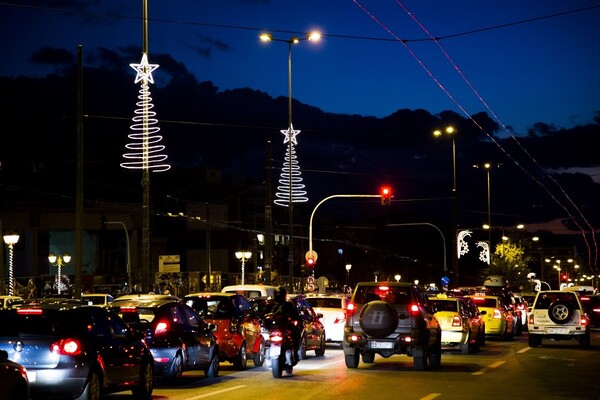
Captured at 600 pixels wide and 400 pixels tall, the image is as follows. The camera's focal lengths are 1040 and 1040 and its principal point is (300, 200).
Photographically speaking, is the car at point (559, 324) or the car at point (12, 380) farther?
the car at point (559, 324)

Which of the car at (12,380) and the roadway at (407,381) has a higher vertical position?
the car at (12,380)

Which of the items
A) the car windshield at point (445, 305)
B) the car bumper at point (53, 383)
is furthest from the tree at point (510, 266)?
the car bumper at point (53, 383)

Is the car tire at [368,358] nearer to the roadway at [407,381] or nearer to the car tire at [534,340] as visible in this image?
the roadway at [407,381]

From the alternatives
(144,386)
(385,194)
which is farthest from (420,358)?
(385,194)

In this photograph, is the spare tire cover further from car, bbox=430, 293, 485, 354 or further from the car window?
car, bbox=430, 293, 485, 354

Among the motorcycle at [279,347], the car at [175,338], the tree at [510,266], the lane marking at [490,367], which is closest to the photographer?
the car at [175,338]

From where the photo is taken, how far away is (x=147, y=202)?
30172 millimetres

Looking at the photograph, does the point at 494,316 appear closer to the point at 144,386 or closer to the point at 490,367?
the point at 490,367

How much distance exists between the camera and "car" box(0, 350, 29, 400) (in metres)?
11.4

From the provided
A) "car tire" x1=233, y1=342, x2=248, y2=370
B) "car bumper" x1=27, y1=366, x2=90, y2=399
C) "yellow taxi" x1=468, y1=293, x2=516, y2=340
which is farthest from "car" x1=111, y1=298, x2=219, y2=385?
"yellow taxi" x1=468, y1=293, x2=516, y2=340

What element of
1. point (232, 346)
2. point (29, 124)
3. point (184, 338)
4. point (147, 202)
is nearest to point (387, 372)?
point (232, 346)

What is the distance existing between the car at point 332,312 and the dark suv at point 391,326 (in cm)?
764

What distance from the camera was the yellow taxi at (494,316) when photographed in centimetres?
3562

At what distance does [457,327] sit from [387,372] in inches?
259
